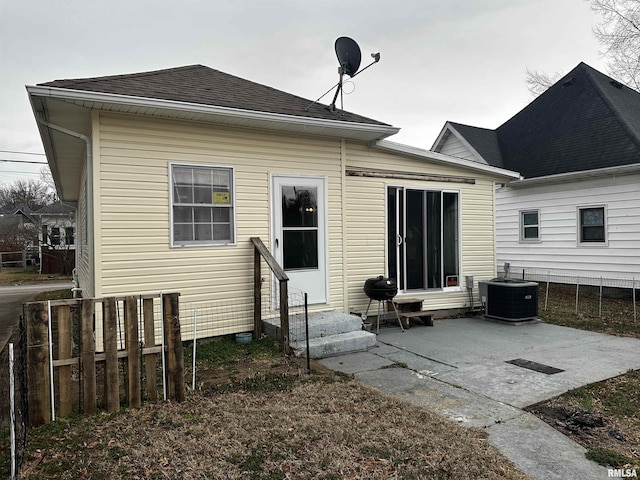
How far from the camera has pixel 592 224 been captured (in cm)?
1053

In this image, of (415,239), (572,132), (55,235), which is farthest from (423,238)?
(55,235)

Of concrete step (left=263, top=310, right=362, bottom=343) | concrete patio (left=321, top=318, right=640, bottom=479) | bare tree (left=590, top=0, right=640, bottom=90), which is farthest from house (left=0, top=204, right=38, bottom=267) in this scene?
bare tree (left=590, top=0, right=640, bottom=90)

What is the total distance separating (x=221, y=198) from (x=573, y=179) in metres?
9.43

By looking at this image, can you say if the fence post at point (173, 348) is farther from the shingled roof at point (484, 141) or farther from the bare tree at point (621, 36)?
the bare tree at point (621, 36)

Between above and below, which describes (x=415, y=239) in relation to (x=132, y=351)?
above

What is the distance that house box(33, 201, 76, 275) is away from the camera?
74.7ft

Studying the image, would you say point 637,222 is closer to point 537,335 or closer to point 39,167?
point 537,335

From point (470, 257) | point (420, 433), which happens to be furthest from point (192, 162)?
point (470, 257)

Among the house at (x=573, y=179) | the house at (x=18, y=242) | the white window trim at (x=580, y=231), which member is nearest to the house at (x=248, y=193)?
the house at (x=573, y=179)

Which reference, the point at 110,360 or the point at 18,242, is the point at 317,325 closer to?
the point at 110,360

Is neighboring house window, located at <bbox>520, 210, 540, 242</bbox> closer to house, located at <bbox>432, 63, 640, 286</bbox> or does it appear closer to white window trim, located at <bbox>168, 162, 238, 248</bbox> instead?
house, located at <bbox>432, 63, 640, 286</bbox>

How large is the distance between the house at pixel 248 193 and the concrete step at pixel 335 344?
105cm

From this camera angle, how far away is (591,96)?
39.4 feet

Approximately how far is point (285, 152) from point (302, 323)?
105 inches
